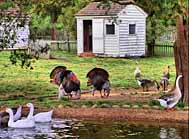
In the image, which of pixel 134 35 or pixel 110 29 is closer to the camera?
pixel 110 29

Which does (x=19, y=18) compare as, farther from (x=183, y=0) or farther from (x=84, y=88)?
(x=183, y=0)

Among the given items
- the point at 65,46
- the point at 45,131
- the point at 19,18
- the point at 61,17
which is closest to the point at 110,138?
the point at 45,131

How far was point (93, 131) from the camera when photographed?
41.9 feet

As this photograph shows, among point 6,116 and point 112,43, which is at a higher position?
point 112,43

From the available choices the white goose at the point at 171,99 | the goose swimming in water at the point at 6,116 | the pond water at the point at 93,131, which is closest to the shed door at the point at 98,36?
the white goose at the point at 171,99

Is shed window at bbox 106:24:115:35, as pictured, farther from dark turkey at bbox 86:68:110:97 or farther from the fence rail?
dark turkey at bbox 86:68:110:97

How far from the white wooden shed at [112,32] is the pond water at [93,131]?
72.1 feet

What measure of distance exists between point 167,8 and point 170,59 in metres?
22.7


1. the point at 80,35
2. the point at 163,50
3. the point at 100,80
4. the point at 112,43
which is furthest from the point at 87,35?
the point at 100,80

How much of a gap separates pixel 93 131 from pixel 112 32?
24098 mm

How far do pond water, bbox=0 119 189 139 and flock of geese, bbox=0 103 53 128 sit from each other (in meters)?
0.16

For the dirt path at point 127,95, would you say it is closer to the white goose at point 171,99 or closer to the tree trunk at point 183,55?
the tree trunk at point 183,55

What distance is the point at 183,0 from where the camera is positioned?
12.2m

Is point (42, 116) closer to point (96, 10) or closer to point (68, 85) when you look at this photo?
point (68, 85)
